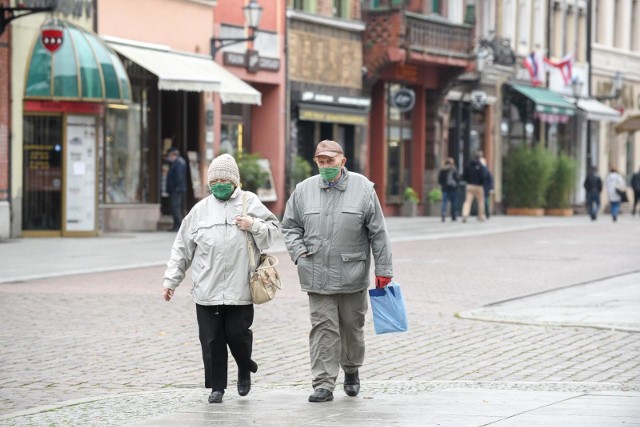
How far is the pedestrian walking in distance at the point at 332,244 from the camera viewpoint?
1042 cm

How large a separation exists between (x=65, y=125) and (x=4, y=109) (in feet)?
4.53

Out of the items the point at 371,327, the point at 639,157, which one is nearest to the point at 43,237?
the point at 371,327

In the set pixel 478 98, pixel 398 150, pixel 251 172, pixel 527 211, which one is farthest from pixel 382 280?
pixel 527 211

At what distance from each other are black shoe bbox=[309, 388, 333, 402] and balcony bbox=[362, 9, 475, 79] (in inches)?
1315

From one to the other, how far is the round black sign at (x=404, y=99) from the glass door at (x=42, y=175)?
15.7m

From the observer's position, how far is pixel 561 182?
51750mm

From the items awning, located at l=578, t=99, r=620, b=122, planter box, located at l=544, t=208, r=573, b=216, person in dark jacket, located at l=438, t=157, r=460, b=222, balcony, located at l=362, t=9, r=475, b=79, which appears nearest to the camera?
balcony, located at l=362, t=9, r=475, b=79

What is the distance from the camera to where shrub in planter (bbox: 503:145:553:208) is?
168 feet

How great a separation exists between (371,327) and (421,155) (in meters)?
32.3

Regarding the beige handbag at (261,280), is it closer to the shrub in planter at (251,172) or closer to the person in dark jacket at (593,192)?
the shrub in planter at (251,172)

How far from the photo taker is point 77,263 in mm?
24062

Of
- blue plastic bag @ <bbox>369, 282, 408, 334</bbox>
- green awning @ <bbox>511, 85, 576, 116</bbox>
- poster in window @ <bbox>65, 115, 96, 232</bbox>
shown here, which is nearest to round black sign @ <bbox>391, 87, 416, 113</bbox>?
green awning @ <bbox>511, 85, 576, 116</bbox>

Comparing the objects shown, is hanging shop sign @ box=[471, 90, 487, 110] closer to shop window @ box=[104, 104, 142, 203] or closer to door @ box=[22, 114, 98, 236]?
shop window @ box=[104, 104, 142, 203]

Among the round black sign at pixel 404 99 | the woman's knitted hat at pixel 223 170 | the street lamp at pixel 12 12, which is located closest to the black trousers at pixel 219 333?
the woman's knitted hat at pixel 223 170
